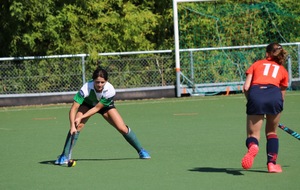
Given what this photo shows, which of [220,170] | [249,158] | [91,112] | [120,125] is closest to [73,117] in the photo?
[91,112]

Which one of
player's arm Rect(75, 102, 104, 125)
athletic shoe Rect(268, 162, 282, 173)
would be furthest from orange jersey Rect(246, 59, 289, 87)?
player's arm Rect(75, 102, 104, 125)

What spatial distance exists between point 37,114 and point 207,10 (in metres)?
7.46

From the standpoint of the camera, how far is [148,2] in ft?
83.3

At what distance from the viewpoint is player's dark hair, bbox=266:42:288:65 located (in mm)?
9406

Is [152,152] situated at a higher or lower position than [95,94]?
lower

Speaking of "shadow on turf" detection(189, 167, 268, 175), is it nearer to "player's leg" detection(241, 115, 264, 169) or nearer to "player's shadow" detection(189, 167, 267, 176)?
"player's shadow" detection(189, 167, 267, 176)

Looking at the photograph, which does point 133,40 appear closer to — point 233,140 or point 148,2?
point 148,2

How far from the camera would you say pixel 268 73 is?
9422 mm

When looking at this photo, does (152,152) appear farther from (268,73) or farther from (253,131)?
(268,73)

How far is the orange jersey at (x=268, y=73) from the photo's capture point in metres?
9.40

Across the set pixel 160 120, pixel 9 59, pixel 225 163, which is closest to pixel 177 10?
pixel 9 59

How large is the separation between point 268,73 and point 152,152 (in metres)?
3.09

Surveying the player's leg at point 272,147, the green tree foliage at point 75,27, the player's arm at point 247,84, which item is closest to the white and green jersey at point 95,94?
the player's arm at point 247,84

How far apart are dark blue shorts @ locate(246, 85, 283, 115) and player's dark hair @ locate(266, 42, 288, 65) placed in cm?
35
